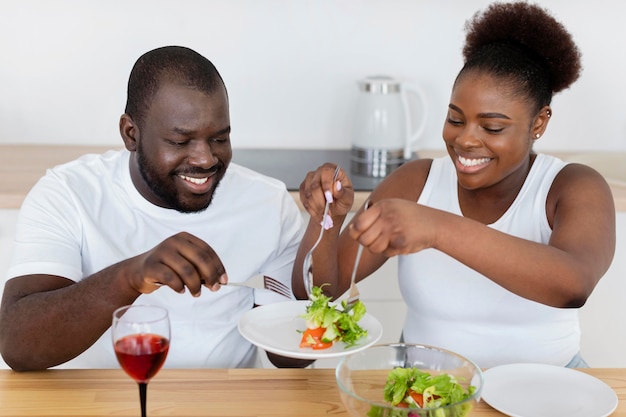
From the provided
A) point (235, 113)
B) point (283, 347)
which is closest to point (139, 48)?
point (235, 113)

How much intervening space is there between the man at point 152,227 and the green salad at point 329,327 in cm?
20

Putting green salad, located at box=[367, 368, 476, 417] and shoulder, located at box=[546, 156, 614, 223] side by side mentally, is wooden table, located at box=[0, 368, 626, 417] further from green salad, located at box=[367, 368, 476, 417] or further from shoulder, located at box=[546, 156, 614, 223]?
shoulder, located at box=[546, 156, 614, 223]

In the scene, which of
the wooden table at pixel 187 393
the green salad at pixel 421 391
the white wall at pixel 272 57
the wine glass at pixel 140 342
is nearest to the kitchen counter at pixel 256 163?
the white wall at pixel 272 57

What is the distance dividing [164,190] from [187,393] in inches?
17.7

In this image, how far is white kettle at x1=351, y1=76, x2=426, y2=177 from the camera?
249 centimetres

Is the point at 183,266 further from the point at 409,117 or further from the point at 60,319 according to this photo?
the point at 409,117

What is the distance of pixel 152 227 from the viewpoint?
164 centimetres

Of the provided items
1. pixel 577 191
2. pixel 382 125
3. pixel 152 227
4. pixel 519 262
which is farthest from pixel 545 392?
pixel 382 125

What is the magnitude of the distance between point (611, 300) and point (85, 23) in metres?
1.75

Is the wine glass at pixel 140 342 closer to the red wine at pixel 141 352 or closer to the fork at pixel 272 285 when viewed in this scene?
the red wine at pixel 141 352

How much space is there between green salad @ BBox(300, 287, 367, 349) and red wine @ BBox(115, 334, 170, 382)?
0.29m

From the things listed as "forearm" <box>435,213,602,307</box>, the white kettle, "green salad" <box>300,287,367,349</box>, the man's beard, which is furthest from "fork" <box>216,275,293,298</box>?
the white kettle

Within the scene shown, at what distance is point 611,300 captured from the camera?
2.35m

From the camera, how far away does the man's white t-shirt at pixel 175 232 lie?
156cm
